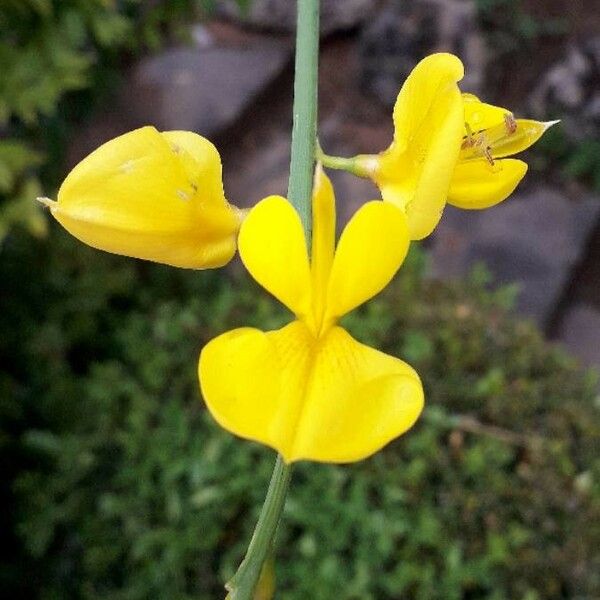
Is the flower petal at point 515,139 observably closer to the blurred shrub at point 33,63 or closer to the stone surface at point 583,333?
the blurred shrub at point 33,63

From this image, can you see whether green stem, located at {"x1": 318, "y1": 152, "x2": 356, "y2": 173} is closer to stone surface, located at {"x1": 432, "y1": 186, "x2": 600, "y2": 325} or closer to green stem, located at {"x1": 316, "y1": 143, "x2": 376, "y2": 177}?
green stem, located at {"x1": 316, "y1": 143, "x2": 376, "y2": 177}

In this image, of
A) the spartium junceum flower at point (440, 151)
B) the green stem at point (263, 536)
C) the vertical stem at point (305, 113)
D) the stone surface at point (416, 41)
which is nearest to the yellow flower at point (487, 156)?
the spartium junceum flower at point (440, 151)

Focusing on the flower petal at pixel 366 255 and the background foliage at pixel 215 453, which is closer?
the flower petal at pixel 366 255

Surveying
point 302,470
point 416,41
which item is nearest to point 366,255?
point 302,470

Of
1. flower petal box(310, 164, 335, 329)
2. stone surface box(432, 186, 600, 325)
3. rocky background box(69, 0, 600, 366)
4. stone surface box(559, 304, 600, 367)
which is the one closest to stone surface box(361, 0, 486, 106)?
rocky background box(69, 0, 600, 366)

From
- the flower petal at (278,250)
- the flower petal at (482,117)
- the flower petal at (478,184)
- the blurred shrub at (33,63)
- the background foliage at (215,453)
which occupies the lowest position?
the background foliage at (215,453)

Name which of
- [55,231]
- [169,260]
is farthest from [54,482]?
[169,260]
